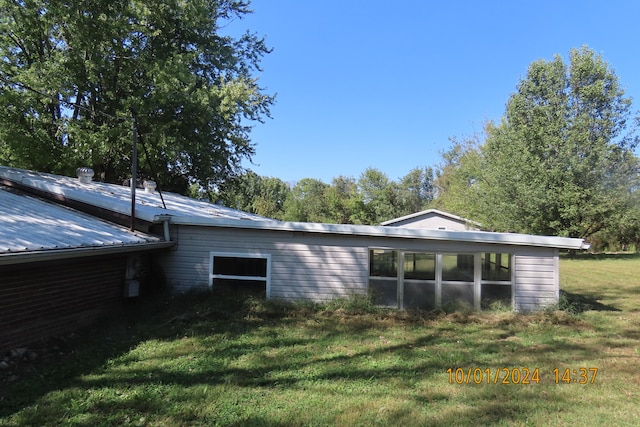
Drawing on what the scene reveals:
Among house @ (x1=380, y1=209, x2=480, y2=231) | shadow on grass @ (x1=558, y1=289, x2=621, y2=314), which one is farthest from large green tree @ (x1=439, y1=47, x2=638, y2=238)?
shadow on grass @ (x1=558, y1=289, x2=621, y2=314)

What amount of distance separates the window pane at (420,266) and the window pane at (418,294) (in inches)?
7.3

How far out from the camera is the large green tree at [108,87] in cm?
1564

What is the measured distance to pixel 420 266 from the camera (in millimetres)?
9367

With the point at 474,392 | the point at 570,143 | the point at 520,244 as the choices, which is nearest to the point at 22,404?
the point at 474,392

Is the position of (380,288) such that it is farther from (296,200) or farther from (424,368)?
(296,200)

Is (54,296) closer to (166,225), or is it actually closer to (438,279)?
(166,225)

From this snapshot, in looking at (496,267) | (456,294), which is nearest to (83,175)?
(456,294)

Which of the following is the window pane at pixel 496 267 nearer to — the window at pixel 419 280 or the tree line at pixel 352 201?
the window at pixel 419 280

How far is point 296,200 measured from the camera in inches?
2292

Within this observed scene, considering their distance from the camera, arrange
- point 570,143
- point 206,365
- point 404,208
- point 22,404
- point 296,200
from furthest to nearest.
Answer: point 296,200 < point 404,208 < point 570,143 < point 206,365 < point 22,404

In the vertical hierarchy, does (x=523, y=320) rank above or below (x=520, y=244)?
below

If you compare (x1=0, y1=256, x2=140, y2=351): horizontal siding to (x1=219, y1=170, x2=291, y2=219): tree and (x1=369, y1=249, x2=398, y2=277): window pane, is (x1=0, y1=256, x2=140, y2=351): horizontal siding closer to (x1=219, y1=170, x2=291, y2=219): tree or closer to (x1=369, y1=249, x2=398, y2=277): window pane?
(x1=369, y1=249, x2=398, y2=277): window pane

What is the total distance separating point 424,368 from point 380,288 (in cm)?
A: 387

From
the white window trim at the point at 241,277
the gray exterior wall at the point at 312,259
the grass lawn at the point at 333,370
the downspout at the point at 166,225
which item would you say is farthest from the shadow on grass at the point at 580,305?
the downspout at the point at 166,225
